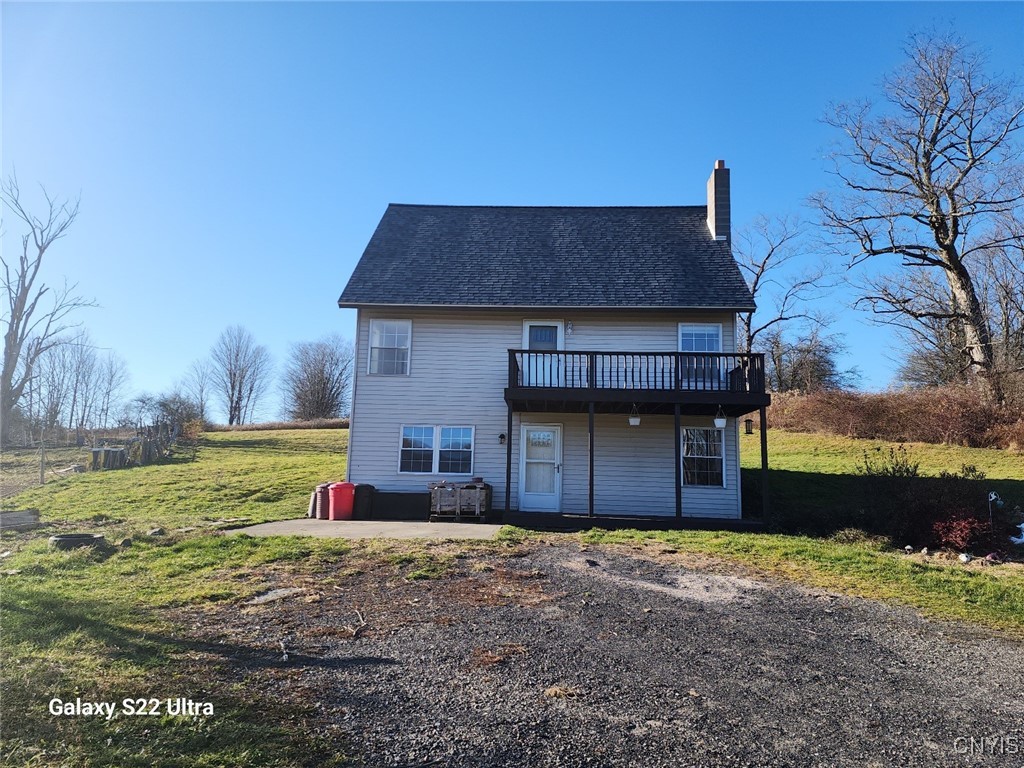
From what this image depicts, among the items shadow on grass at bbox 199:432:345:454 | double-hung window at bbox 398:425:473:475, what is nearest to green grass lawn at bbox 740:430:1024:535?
double-hung window at bbox 398:425:473:475

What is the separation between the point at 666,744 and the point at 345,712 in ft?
6.65

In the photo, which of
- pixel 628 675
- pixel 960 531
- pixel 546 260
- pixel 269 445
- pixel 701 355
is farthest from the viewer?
pixel 269 445

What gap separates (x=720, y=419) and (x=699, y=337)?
2.51m

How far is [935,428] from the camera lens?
21.4 meters

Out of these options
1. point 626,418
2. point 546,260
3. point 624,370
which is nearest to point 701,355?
point 624,370

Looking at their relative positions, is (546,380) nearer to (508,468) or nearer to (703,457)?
(508,468)

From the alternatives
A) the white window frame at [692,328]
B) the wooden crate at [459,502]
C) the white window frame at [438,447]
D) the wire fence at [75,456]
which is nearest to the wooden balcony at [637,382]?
the white window frame at [692,328]

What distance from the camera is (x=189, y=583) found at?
7371mm

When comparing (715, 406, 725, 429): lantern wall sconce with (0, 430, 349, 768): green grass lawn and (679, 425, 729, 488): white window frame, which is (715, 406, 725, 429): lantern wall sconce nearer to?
(679, 425, 729, 488): white window frame

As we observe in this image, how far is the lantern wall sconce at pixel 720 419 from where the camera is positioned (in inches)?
557

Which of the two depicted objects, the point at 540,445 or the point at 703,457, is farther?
the point at 540,445

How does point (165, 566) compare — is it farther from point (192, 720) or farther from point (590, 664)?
point (590, 664)

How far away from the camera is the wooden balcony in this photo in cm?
1389

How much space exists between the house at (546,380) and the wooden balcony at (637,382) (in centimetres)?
6
